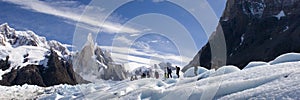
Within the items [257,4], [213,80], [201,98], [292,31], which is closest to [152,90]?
[213,80]

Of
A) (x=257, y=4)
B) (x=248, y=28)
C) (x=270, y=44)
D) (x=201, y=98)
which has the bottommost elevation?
(x=201, y=98)

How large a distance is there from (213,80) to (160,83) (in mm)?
9306

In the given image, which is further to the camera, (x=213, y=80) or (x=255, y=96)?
(x=213, y=80)

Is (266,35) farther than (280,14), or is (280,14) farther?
(280,14)

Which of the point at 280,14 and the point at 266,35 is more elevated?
the point at 280,14

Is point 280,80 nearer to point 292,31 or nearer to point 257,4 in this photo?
point 292,31

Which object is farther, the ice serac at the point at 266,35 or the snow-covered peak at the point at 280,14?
the snow-covered peak at the point at 280,14

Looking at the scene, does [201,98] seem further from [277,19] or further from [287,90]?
[277,19]

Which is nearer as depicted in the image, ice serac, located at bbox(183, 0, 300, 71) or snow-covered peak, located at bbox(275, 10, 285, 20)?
ice serac, located at bbox(183, 0, 300, 71)

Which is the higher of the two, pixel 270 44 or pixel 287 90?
pixel 270 44

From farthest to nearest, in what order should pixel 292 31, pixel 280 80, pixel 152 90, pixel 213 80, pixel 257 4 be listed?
pixel 257 4
pixel 292 31
pixel 152 90
pixel 213 80
pixel 280 80

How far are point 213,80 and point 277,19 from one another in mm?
177981

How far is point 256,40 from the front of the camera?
610 ft

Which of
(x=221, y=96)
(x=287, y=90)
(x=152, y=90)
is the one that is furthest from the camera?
(x=152, y=90)
